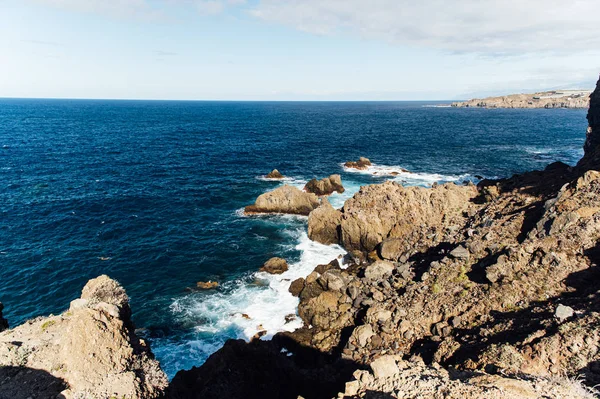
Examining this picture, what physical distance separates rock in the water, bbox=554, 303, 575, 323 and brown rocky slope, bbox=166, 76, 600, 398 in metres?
0.06

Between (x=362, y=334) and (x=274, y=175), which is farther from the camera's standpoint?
(x=274, y=175)

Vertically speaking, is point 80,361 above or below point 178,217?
above

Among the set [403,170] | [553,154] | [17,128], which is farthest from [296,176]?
[17,128]

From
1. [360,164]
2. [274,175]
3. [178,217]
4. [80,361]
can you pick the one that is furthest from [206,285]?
[360,164]

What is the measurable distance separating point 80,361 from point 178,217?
145ft

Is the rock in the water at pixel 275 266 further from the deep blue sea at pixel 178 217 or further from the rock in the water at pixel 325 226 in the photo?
the rock in the water at pixel 325 226

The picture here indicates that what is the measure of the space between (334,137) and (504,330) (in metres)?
123

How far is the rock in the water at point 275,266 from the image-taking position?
4259 centimetres

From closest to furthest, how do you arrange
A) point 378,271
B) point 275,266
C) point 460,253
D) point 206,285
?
point 460,253, point 378,271, point 206,285, point 275,266

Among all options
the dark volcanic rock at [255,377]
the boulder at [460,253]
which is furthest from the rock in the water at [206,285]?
the boulder at [460,253]

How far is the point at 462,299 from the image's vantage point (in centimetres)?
2789

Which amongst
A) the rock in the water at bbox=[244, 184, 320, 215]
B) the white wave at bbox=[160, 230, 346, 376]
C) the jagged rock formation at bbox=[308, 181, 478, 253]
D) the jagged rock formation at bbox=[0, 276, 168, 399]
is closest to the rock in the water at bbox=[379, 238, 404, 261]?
the jagged rock formation at bbox=[308, 181, 478, 253]

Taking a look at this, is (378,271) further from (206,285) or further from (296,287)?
(206,285)

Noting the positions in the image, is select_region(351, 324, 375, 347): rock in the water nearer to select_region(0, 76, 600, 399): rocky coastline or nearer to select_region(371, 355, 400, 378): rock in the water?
select_region(0, 76, 600, 399): rocky coastline
